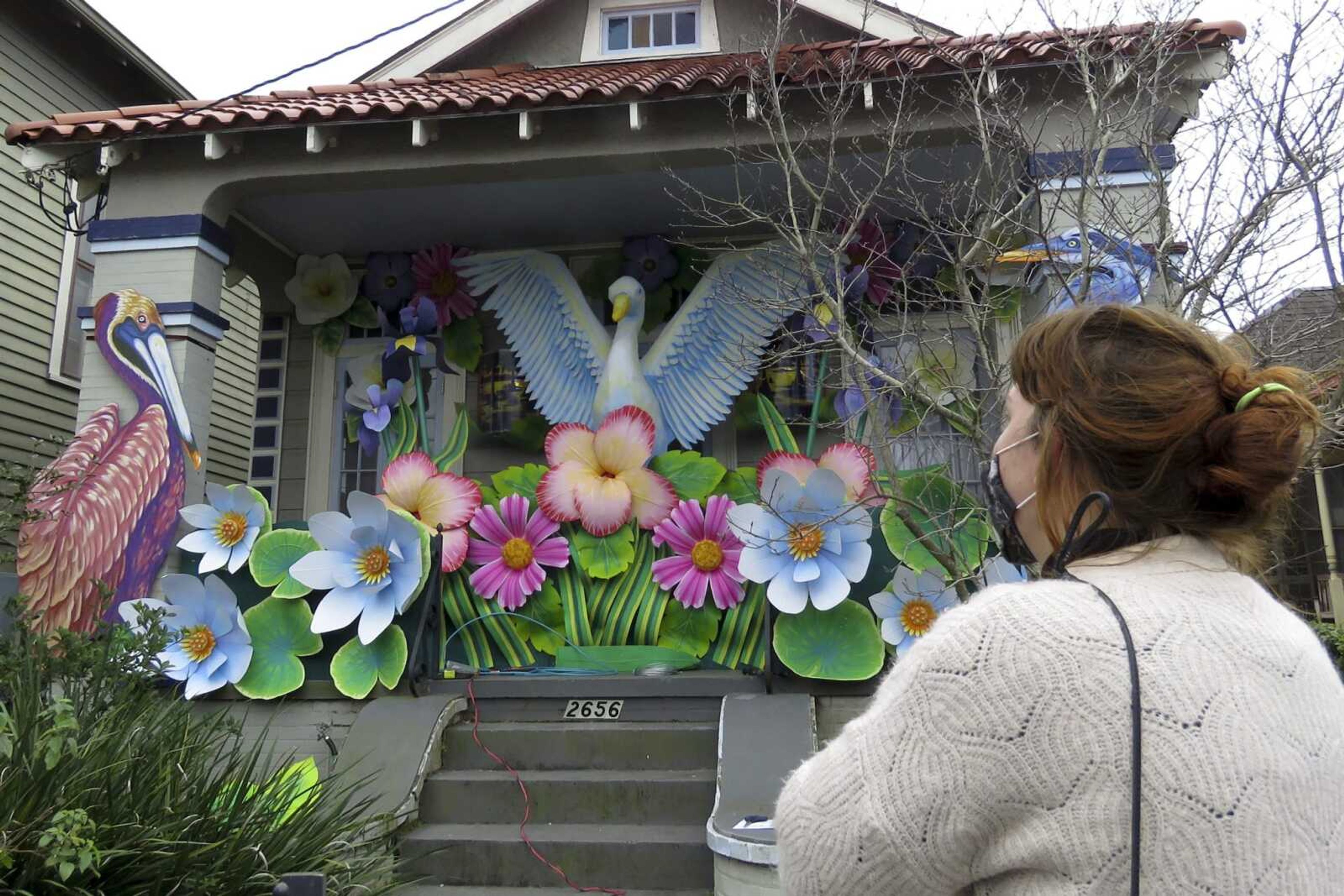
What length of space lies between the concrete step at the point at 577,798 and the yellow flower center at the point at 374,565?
1.25 metres

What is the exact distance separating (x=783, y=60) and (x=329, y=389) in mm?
4014

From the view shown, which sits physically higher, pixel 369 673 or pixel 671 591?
pixel 671 591

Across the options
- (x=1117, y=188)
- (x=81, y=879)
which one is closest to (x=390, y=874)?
(x=81, y=879)

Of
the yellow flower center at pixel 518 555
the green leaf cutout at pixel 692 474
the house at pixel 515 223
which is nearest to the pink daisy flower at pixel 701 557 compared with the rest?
the green leaf cutout at pixel 692 474

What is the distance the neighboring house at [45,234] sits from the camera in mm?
8750

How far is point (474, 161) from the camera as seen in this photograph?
19.3ft

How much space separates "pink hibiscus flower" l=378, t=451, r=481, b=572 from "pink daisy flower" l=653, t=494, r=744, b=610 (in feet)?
A: 3.93

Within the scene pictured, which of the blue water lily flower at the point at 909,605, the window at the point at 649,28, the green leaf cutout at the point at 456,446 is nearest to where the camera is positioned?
the blue water lily flower at the point at 909,605

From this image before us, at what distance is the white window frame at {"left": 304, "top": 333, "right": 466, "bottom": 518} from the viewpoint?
7.34 m

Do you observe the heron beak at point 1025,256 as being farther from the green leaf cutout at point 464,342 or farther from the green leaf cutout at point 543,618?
the green leaf cutout at point 464,342

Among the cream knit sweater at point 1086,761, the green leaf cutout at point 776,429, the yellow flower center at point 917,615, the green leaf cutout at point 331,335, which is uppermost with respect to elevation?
the green leaf cutout at point 331,335

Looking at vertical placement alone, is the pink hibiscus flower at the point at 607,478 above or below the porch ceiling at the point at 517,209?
below

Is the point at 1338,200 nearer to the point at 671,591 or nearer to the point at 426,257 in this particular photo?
the point at 671,591

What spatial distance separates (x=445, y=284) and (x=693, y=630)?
121 inches
